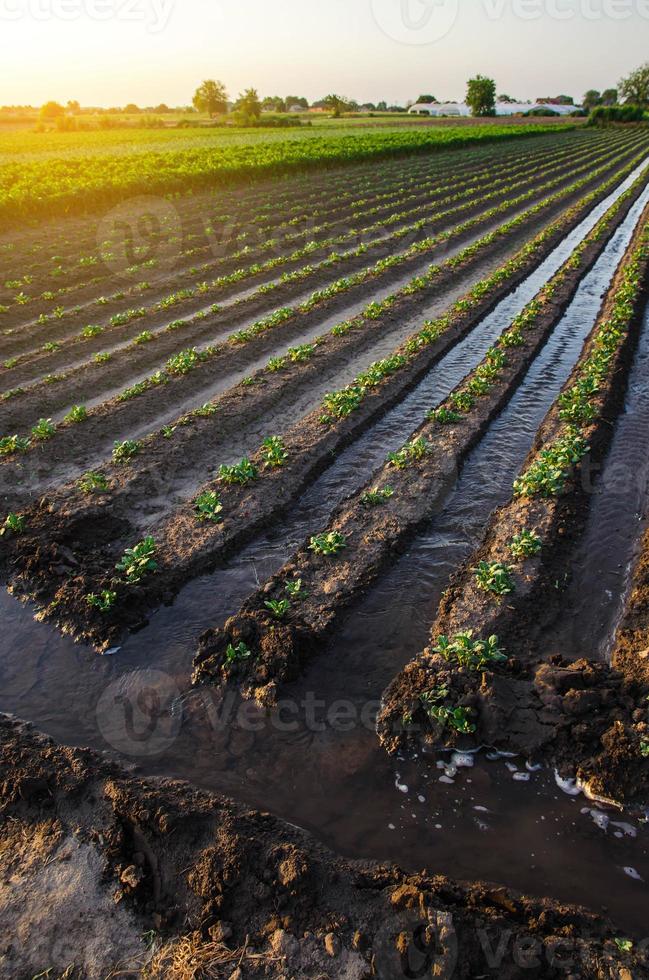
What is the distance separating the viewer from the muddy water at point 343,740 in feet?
17.2

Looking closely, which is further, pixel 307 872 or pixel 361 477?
pixel 361 477

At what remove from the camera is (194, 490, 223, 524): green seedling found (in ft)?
30.2

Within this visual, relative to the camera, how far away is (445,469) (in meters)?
10.3

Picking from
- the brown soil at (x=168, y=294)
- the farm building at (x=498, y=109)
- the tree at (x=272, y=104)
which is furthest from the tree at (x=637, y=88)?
the brown soil at (x=168, y=294)

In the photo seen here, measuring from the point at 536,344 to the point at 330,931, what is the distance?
44.9 ft

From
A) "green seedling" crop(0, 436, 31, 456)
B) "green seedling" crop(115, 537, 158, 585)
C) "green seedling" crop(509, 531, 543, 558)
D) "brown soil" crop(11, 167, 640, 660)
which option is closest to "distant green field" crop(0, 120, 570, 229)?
"green seedling" crop(0, 436, 31, 456)

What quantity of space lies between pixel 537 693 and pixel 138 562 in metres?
5.28

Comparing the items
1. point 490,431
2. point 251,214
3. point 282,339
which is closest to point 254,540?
point 490,431

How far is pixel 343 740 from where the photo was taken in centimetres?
625

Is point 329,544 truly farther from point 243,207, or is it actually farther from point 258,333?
point 243,207

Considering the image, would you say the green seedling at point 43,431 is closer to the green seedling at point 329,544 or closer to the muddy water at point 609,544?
the green seedling at point 329,544

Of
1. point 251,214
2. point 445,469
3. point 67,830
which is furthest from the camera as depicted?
point 251,214

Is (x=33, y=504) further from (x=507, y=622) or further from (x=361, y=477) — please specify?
(x=507, y=622)

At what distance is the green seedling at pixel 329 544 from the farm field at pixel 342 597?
1.2 inches
